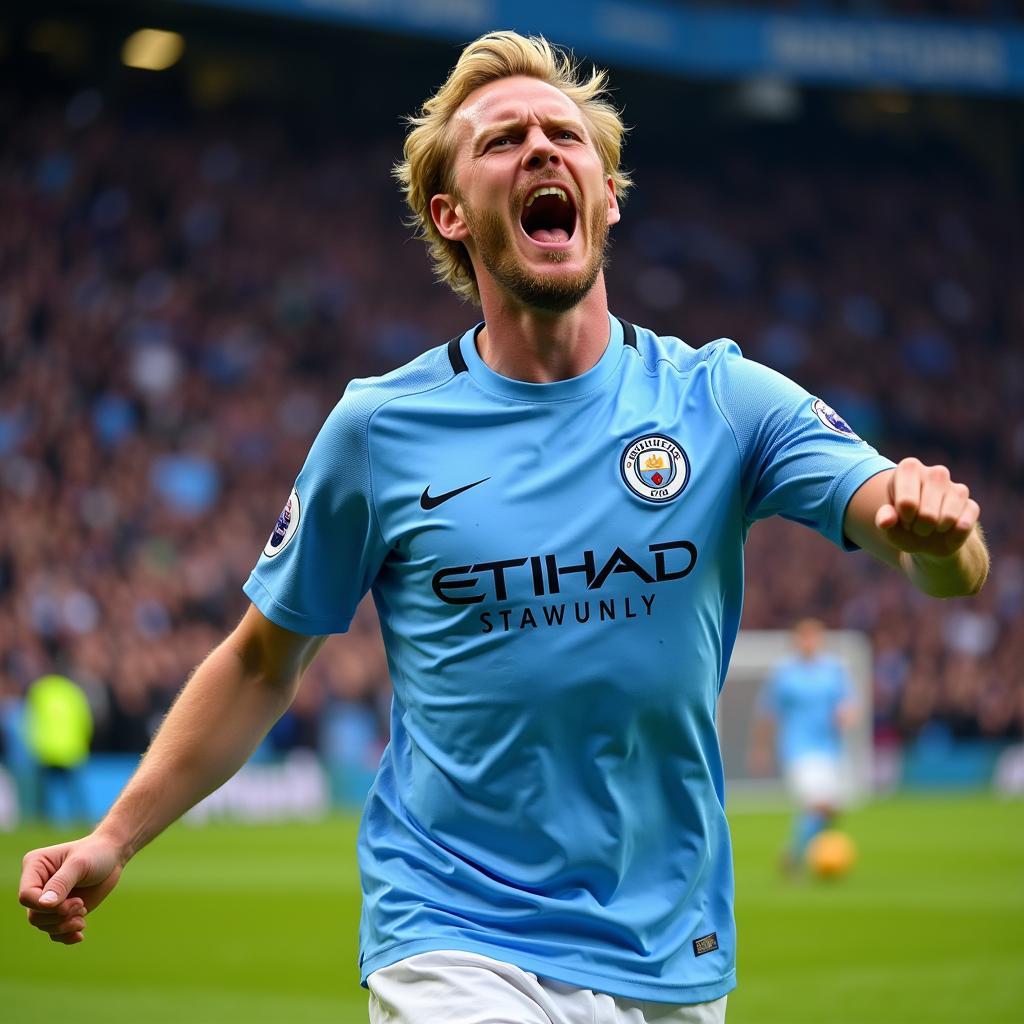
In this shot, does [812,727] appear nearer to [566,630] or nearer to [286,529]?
[286,529]

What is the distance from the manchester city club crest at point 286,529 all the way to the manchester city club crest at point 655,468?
→ 0.70 meters

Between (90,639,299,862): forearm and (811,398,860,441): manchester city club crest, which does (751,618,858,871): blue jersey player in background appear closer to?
(90,639,299,862): forearm

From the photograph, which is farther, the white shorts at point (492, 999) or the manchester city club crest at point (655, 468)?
the manchester city club crest at point (655, 468)

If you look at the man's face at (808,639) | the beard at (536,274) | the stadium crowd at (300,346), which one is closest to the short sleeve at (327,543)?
the beard at (536,274)

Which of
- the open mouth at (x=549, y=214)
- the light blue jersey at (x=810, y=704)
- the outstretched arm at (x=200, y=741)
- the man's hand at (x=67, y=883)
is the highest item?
the open mouth at (x=549, y=214)

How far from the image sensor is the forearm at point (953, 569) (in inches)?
117

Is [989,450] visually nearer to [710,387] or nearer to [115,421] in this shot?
[115,421]

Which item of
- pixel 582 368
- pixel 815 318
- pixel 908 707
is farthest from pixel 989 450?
pixel 582 368

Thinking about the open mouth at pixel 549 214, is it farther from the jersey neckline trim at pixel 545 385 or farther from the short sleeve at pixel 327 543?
the short sleeve at pixel 327 543

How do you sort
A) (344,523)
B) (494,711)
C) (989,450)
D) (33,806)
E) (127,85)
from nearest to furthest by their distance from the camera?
(494,711)
(344,523)
(33,806)
(127,85)
(989,450)

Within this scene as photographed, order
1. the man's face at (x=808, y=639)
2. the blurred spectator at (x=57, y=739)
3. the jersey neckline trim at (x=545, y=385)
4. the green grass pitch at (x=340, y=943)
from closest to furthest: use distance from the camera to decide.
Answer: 1. the jersey neckline trim at (x=545, y=385)
2. the green grass pitch at (x=340, y=943)
3. the man's face at (x=808, y=639)
4. the blurred spectator at (x=57, y=739)

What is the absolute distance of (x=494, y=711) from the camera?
3.35 metres

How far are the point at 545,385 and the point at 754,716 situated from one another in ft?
75.7

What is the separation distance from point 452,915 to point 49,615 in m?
19.0
